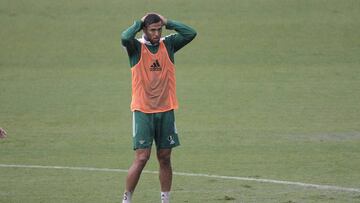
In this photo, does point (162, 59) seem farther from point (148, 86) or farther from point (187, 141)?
point (187, 141)

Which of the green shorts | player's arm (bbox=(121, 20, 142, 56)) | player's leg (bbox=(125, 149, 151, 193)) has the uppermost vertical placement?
player's arm (bbox=(121, 20, 142, 56))

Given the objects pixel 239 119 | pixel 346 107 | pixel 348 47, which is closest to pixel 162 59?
pixel 239 119

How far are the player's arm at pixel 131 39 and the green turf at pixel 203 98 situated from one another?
2060 millimetres

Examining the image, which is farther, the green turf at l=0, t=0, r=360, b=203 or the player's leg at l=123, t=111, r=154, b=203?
the green turf at l=0, t=0, r=360, b=203

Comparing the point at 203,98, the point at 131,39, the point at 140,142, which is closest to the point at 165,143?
the point at 140,142

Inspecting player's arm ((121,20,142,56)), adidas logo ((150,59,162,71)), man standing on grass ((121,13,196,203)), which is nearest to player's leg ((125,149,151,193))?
man standing on grass ((121,13,196,203))

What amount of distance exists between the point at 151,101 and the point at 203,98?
10.7 meters

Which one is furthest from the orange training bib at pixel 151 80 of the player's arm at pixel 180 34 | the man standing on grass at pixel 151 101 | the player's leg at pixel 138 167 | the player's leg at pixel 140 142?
the player's leg at pixel 138 167

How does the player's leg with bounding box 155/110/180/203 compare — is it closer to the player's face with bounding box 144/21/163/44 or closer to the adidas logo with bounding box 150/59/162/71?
the adidas logo with bounding box 150/59/162/71

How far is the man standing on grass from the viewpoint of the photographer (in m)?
12.2

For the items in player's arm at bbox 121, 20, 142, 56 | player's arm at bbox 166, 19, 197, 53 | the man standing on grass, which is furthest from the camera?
player's arm at bbox 166, 19, 197, 53

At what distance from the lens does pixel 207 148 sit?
56.6ft

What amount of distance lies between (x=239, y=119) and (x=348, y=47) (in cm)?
861

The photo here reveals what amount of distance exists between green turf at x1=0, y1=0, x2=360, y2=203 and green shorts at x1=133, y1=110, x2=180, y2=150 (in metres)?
1.00
